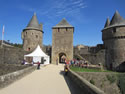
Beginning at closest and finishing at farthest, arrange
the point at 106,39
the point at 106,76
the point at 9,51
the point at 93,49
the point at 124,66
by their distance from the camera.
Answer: the point at 106,76 → the point at 9,51 → the point at 124,66 → the point at 106,39 → the point at 93,49

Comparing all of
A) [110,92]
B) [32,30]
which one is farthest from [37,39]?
[110,92]

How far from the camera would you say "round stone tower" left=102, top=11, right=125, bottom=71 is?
66.9 feet

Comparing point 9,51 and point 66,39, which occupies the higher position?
point 66,39

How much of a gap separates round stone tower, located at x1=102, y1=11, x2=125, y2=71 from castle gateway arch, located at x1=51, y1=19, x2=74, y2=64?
29.8 feet

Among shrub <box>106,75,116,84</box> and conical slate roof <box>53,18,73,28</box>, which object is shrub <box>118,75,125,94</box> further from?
conical slate roof <box>53,18,73,28</box>

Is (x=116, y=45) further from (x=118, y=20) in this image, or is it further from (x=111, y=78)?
(x=111, y=78)

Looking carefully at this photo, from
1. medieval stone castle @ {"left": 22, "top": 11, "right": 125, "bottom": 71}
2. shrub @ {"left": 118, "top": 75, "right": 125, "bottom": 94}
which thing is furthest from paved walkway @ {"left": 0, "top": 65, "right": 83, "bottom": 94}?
medieval stone castle @ {"left": 22, "top": 11, "right": 125, "bottom": 71}

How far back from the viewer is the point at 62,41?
20922 millimetres

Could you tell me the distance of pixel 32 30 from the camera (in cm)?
2369

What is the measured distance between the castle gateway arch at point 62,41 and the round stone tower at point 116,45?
9093 millimetres

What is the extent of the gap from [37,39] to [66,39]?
8234 millimetres

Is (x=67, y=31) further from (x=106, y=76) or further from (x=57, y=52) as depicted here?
(x=106, y=76)

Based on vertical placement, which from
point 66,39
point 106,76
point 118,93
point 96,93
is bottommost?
point 118,93

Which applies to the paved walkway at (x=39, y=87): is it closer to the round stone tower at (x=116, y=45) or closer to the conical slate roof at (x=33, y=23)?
the round stone tower at (x=116, y=45)
